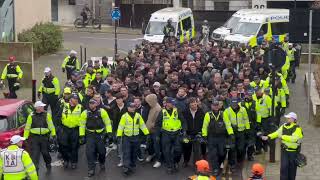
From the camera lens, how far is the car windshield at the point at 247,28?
101 ft

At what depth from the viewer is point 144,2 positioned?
48562 millimetres

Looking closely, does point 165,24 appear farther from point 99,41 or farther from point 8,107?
point 8,107

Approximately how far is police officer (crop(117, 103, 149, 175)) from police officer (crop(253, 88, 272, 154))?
277cm

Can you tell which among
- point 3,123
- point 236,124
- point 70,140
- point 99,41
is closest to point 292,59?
point 236,124

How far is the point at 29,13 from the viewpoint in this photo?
104ft

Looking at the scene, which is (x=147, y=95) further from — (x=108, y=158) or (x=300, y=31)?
(x=300, y=31)

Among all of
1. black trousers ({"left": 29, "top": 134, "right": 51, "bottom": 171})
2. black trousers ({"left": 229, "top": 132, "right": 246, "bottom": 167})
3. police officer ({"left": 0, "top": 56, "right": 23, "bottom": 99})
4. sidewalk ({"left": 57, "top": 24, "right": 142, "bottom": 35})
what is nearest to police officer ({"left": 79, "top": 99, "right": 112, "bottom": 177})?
black trousers ({"left": 29, "top": 134, "right": 51, "bottom": 171})

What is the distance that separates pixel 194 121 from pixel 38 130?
349 centimetres

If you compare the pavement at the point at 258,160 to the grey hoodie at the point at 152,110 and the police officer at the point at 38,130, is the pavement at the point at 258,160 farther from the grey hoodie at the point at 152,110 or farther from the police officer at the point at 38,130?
the grey hoodie at the point at 152,110

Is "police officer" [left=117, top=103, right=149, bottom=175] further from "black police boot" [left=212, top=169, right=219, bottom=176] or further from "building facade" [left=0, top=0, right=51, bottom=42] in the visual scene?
"building facade" [left=0, top=0, right=51, bottom=42]

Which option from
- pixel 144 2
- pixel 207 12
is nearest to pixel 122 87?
pixel 207 12

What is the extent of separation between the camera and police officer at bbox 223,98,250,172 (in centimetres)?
1458

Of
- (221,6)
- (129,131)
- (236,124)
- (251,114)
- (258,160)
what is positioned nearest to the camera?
(129,131)

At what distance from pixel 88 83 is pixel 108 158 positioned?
337cm
